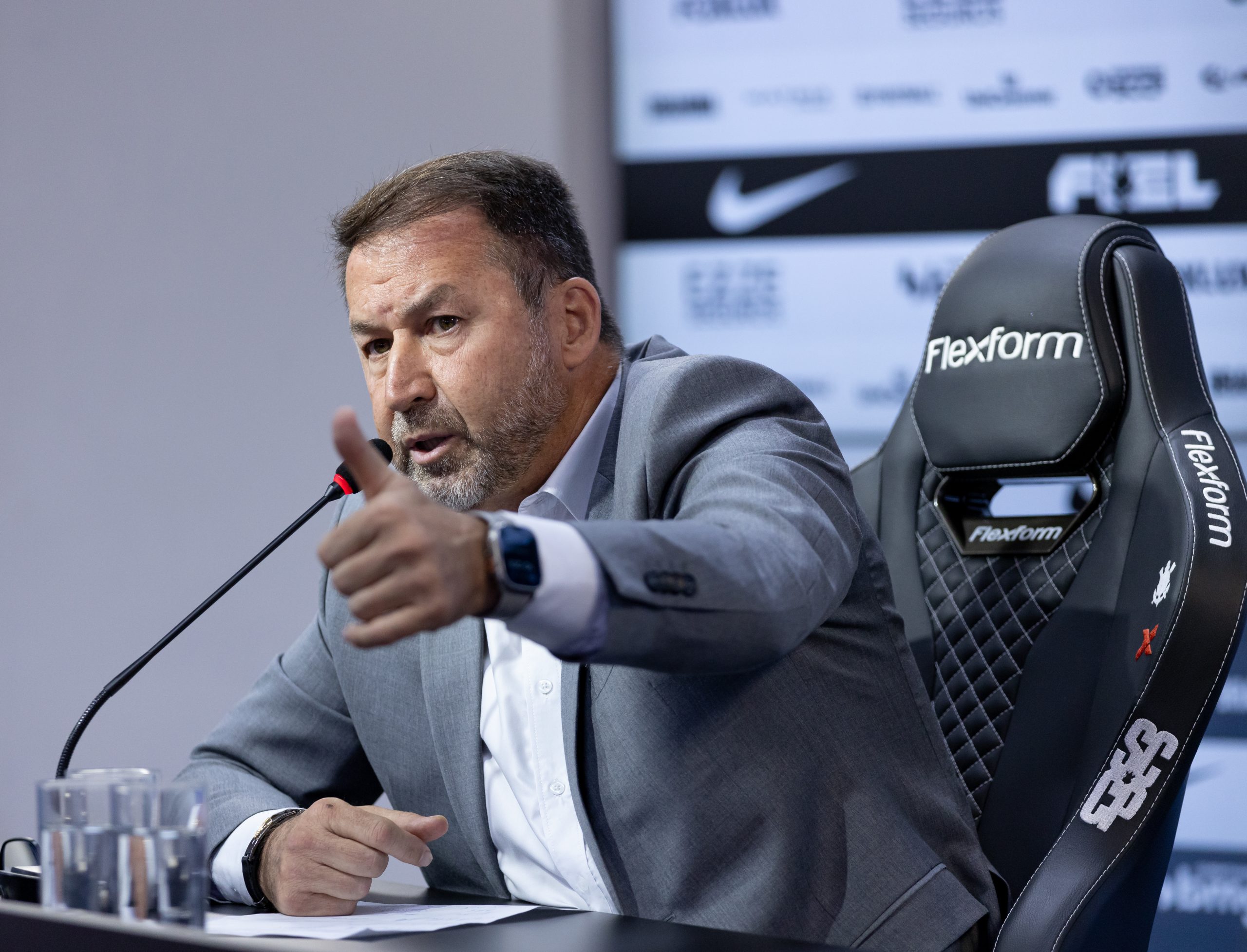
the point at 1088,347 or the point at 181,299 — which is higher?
the point at 1088,347

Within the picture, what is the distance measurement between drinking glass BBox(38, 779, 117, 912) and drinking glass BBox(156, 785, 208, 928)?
0.14 ft

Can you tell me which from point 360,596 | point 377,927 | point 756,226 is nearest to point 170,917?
point 377,927

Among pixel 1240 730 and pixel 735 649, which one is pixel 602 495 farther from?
pixel 1240 730

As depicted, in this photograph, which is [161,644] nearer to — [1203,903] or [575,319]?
[575,319]

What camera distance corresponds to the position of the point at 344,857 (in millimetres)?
1184

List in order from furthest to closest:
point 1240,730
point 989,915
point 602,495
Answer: point 1240,730 → point 602,495 → point 989,915

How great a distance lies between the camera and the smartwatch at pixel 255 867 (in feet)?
4.13

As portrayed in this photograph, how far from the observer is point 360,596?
0.84 meters

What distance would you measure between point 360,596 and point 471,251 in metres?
0.77

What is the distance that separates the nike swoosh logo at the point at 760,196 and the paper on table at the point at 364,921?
2.24m

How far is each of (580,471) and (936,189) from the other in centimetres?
179

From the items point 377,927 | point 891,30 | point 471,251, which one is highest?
point 891,30

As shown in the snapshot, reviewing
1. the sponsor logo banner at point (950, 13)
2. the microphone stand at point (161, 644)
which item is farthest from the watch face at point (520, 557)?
the sponsor logo banner at point (950, 13)

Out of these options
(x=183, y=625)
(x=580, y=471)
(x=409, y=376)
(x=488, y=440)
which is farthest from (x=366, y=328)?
(x=183, y=625)
